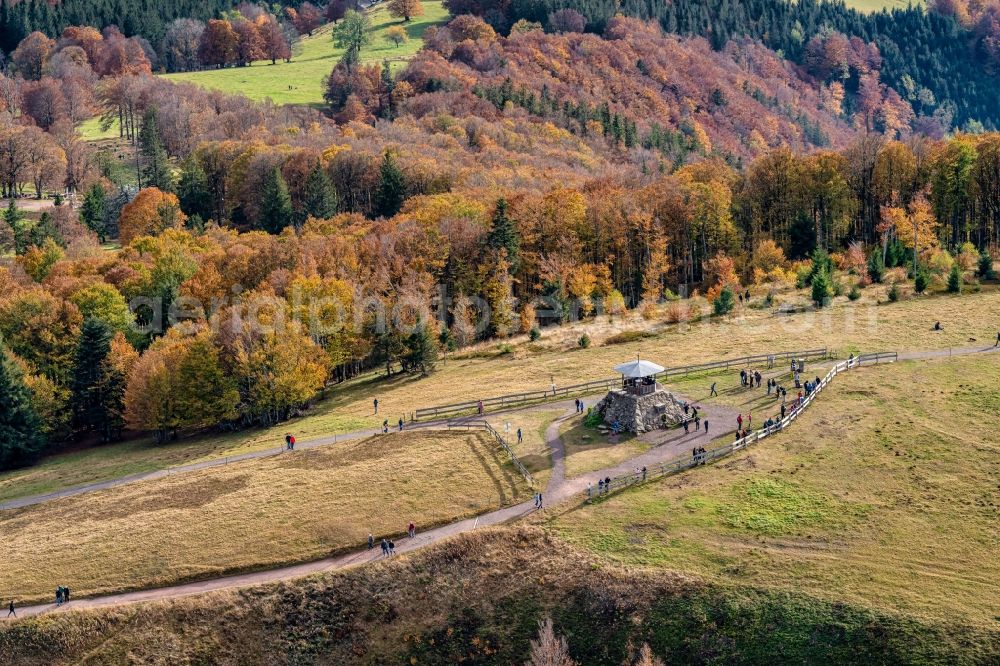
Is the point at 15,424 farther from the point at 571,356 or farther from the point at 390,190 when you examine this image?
the point at 390,190

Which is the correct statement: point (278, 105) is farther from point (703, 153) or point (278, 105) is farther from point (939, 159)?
point (939, 159)

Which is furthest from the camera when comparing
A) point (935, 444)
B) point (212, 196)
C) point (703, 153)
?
Result: point (703, 153)

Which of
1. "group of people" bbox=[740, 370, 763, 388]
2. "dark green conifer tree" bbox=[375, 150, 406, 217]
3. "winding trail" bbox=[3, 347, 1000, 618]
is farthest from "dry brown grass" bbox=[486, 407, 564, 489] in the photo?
"dark green conifer tree" bbox=[375, 150, 406, 217]

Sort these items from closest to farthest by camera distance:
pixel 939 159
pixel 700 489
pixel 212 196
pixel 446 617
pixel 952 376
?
1. pixel 446 617
2. pixel 700 489
3. pixel 952 376
4. pixel 939 159
5. pixel 212 196

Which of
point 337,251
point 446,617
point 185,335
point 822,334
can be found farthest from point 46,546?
point 822,334

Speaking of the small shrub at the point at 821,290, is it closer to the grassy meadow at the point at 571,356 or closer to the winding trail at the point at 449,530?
the grassy meadow at the point at 571,356

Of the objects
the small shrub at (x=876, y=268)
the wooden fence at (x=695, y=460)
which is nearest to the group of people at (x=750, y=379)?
the wooden fence at (x=695, y=460)
